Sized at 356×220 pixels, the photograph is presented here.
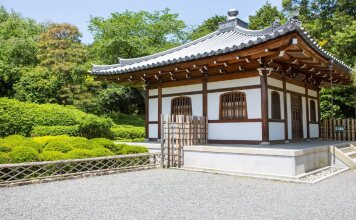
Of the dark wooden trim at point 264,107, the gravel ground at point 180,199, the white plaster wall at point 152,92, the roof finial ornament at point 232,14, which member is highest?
the roof finial ornament at point 232,14

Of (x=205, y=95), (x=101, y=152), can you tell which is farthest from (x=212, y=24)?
(x=101, y=152)

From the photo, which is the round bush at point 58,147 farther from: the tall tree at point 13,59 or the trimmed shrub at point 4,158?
the tall tree at point 13,59

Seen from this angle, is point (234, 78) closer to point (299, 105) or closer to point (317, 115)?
point (299, 105)

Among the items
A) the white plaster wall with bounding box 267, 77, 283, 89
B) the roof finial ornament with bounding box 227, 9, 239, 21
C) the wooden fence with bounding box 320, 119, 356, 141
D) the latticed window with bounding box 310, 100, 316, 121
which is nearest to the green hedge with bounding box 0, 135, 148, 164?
the white plaster wall with bounding box 267, 77, 283, 89

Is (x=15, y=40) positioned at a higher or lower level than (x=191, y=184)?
higher

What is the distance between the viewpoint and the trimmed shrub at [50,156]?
8266 millimetres

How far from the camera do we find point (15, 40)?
2525 centimetres

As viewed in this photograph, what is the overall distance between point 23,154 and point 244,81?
23.4 feet

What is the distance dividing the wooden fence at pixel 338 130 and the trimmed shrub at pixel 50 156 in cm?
1191

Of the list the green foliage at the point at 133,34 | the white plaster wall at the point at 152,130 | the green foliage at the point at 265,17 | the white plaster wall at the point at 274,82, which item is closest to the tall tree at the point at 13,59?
the green foliage at the point at 133,34

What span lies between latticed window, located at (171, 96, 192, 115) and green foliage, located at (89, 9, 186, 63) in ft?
49.0

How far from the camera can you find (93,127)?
16.1m

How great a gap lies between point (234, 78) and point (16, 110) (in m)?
11.3

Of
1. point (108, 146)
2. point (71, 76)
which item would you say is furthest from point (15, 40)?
point (108, 146)
